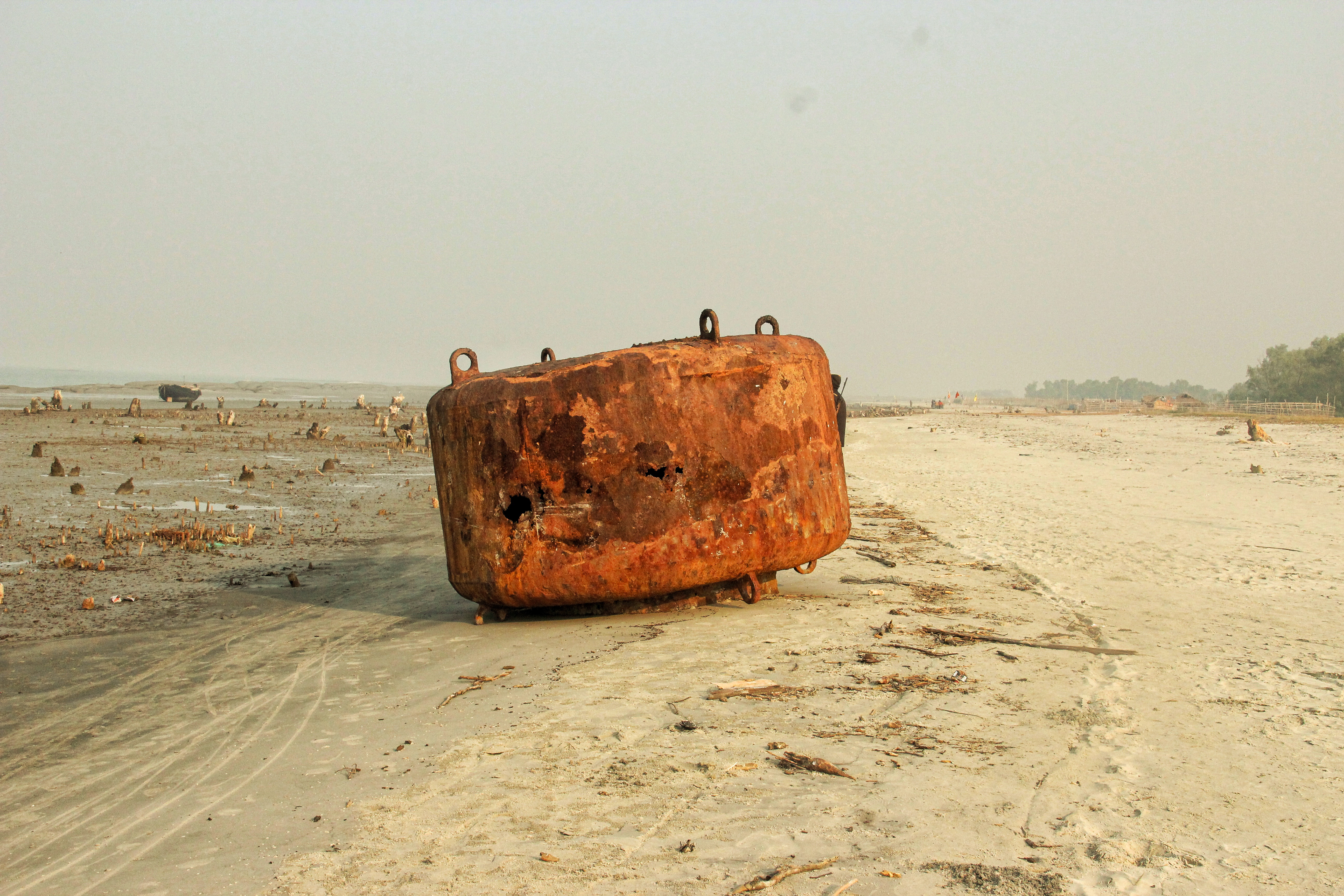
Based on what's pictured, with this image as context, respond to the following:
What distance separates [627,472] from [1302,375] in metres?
59.9

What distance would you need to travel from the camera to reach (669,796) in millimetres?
3350

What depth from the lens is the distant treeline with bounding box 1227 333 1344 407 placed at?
50.5 metres

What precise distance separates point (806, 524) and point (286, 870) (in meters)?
3.72

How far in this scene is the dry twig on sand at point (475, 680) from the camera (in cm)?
459

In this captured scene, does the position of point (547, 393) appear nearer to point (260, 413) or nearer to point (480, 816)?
point (480, 816)

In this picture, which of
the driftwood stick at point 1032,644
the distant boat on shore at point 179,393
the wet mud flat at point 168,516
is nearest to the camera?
the driftwood stick at point 1032,644

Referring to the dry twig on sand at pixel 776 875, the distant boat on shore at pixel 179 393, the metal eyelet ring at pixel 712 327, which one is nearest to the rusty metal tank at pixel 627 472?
the metal eyelet ring at pixel 712 327

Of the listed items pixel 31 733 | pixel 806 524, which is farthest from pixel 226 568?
pixel 806 524

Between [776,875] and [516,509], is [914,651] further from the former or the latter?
[776,875]

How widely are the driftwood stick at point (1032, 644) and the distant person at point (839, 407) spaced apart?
1.43 metres

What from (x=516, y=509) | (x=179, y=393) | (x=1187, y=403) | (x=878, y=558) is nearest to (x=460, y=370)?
(x=516, y=509)

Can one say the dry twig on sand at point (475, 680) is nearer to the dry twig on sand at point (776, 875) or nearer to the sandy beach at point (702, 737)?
the sandy beach at point (702, 737)

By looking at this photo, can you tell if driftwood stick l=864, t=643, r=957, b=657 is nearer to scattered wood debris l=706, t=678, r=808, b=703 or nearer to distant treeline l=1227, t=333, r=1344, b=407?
scattered wood debris l=706, t=678, r=808, b=703

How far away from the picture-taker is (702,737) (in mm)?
3904
